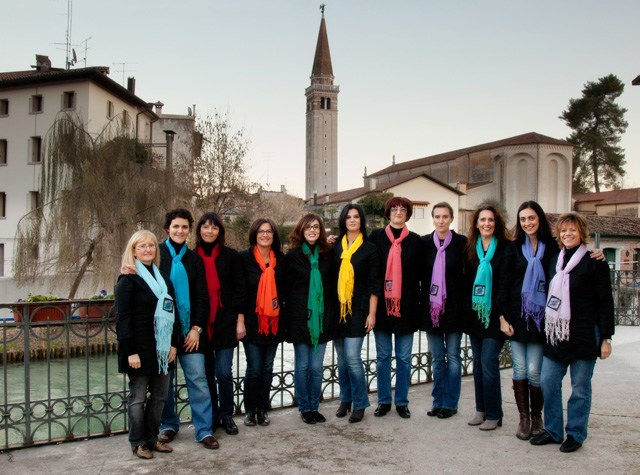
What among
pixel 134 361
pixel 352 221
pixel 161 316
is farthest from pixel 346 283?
pixel 134 361

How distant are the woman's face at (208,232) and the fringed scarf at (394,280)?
148 centimetres

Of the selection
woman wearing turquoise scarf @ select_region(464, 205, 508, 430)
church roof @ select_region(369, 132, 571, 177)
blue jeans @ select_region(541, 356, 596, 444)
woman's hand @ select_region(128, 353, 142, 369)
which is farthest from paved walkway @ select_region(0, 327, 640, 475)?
church roof @ select_region(369, 132, 571, 177)

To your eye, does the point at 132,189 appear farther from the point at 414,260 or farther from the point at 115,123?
the point at 414,260

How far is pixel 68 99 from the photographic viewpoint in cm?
2989

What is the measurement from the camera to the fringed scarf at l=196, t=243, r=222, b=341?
4645mm

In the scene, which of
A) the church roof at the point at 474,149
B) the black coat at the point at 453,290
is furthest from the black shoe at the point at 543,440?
the church roof at the point at 474,149

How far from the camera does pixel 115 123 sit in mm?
16281

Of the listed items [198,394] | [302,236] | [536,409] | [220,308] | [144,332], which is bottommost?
[536,409]

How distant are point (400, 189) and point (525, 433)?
153ft

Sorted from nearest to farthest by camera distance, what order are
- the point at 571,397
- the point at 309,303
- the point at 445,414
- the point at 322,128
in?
the point at 571,397
the point at 309,303
the point at 445,414
the point at 322,128

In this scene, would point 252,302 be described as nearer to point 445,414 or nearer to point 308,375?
point 308,375

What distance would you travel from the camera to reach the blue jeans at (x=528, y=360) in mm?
4559

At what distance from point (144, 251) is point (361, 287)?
1.82 meters

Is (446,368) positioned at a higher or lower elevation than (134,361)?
lower
